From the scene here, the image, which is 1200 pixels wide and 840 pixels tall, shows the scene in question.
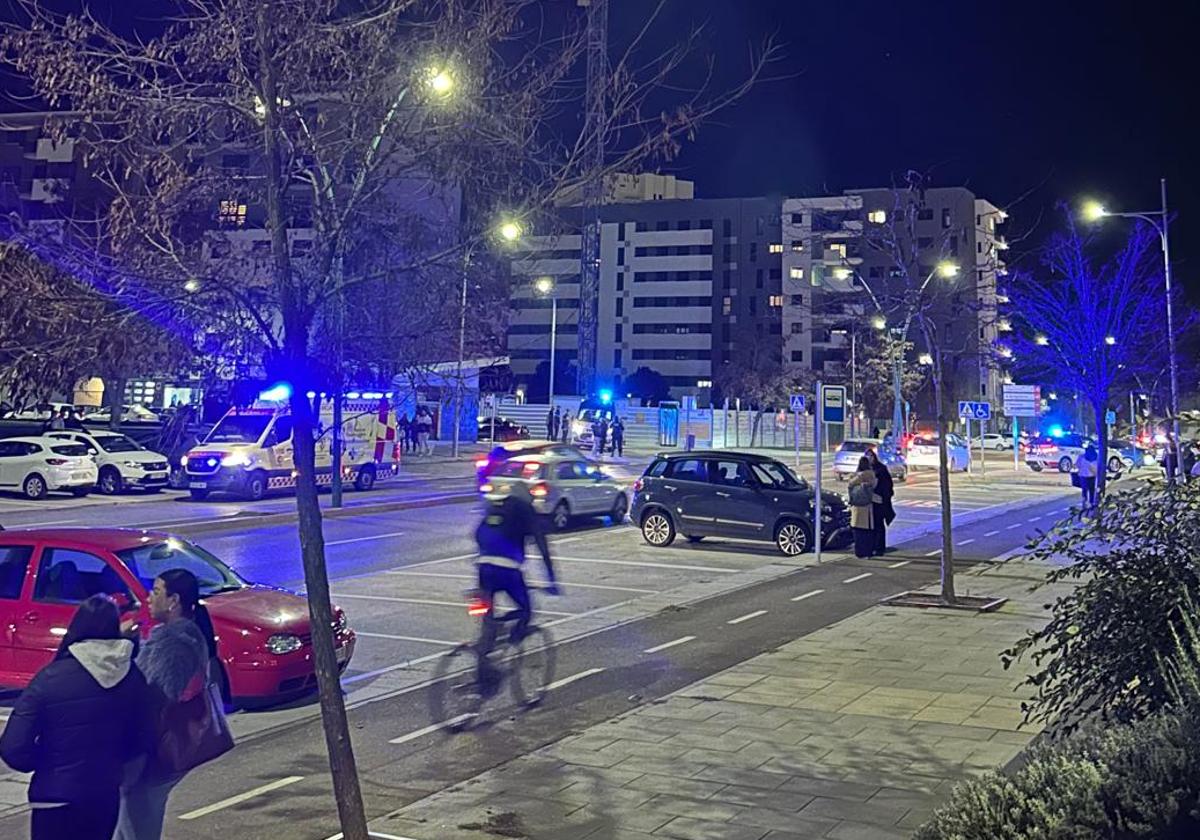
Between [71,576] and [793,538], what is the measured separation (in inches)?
493

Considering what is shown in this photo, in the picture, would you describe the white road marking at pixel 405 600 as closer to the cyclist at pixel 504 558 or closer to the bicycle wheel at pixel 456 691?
the bicycle wheel at pixel 456 691

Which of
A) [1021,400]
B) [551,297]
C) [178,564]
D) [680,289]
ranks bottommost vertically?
[178,564]

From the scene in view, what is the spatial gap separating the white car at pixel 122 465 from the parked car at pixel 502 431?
92.4ft

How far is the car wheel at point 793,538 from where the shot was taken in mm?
18344

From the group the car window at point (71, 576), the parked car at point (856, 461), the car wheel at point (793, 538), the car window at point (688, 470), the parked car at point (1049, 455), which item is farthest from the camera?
the parked car at point (1049, 455)

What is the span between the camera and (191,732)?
4.51m

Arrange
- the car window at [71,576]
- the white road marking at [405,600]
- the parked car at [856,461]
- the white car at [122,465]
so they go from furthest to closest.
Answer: the parked car at [856,461] < the white car at [122,465] < the white road marking at [405,600] < the car window at [71,576]

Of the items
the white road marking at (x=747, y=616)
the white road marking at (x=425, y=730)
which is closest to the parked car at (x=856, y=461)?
the white road marking at (x=747, y=616)

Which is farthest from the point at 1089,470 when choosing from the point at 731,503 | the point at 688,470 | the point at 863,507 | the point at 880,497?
the point at 688,470

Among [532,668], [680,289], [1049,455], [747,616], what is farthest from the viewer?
[680,289]

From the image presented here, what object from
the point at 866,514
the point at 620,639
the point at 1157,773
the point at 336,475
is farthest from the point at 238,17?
the point at 336,475

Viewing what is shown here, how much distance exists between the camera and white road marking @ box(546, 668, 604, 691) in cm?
909

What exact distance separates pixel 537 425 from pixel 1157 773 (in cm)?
7024

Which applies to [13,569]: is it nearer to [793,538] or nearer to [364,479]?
[793,538]
